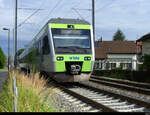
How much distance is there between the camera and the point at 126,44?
62.1 meters

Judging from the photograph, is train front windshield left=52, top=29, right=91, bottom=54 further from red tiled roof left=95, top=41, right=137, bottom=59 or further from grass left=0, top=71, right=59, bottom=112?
→ red tiled roof left=95, top=41, right=137, bottom=59

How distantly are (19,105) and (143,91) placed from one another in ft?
20.5

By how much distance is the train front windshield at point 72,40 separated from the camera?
10773 millimetres

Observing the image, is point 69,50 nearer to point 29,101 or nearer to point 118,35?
point 29,101

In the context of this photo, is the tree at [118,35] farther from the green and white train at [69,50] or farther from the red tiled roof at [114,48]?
the green and white train at [69,50]

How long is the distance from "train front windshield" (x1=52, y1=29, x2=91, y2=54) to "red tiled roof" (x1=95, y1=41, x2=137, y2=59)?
4501 centimetres

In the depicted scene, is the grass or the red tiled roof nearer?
the grass

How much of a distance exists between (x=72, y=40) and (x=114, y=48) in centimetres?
5099

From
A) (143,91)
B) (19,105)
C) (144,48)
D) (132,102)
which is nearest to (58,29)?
(143,91)

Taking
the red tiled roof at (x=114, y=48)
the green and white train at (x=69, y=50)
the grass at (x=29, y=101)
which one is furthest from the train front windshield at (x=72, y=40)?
the red tiled roof at (x=114, y=48)

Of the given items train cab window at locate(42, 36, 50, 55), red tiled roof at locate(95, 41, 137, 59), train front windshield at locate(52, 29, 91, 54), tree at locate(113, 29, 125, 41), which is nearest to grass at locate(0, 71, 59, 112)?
train front windshield at locate(52, 29, 91, 54)

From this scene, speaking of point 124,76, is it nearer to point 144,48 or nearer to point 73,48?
point 144,48

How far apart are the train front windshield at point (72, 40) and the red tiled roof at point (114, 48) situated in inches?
1772

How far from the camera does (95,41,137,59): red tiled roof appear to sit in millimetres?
57422
